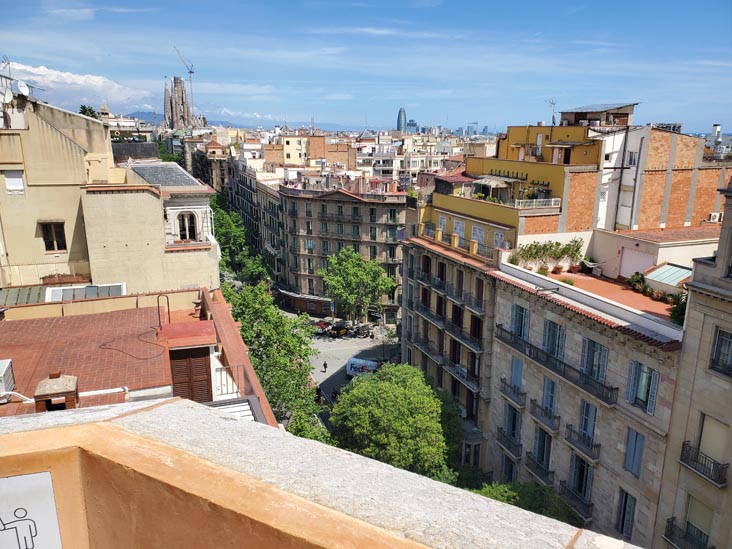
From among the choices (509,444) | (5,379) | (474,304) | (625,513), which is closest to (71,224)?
(5,379)

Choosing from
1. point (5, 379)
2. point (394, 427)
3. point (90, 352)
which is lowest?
point (394, 427)

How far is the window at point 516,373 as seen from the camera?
1148 inches

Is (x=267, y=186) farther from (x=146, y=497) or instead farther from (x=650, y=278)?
(x=146, y=497)

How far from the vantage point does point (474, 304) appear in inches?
1278

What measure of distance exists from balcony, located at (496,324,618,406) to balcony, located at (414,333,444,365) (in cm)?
750

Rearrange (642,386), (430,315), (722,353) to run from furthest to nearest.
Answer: (430,315) → (642,386) → (722,353)

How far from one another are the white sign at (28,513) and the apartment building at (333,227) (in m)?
61.9

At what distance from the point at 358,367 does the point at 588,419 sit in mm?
28834

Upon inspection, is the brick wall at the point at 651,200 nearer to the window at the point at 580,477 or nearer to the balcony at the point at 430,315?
the balcony at the point at 430,315

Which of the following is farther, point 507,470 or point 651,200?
point 651,200

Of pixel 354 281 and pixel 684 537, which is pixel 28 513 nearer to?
pixel 684 537

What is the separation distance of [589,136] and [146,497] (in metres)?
34.9

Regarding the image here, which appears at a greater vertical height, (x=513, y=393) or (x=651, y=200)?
(x=651, y=200)

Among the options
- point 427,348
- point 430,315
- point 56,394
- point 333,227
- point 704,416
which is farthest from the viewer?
point 333,227
